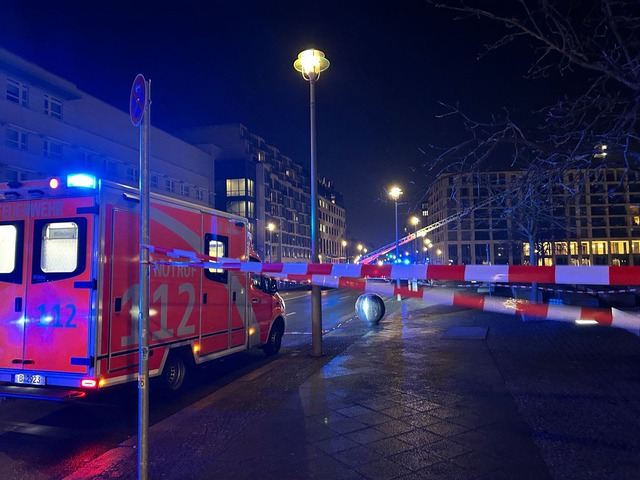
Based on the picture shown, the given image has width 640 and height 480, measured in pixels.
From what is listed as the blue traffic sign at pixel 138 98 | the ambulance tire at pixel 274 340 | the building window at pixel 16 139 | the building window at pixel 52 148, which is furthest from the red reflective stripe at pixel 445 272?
the building window at pixel 52 148

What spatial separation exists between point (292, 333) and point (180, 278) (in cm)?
780

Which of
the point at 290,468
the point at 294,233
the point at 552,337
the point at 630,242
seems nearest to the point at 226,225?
the point at 290,468

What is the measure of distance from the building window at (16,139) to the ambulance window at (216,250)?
3138 centimetres

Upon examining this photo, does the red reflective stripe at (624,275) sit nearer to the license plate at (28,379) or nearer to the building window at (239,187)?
the license plate at (28,379)

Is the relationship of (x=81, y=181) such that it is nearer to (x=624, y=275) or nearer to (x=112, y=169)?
(x=624, y=275)

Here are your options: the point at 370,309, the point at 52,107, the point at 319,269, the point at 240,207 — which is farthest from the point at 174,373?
the point at 240,207

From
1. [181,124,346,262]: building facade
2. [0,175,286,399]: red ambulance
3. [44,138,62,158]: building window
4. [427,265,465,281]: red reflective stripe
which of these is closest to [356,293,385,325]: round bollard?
[0,175,286,399]: red ambulance

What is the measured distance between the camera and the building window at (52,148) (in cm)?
3581

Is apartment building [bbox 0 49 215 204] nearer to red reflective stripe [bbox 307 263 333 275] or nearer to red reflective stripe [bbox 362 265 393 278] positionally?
red reflective stripe [bbox 307 263 333 275]

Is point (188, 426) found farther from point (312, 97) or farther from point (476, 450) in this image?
point (312, 97)

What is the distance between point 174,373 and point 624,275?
593cm

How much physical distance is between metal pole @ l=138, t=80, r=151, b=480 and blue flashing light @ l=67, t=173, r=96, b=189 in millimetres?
2551

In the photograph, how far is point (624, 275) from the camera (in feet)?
12.3

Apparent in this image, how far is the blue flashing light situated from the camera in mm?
5742
